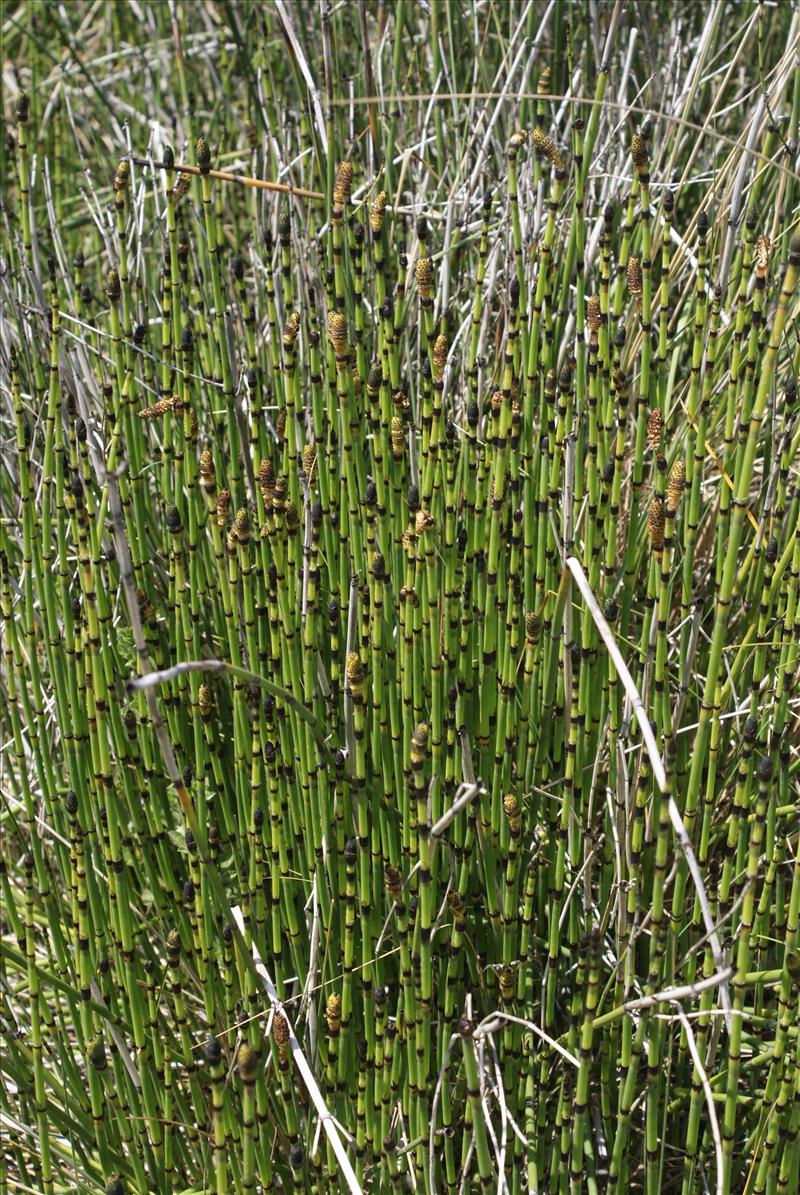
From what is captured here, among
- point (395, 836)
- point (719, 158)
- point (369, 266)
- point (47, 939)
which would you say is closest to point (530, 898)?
point (395, 836)

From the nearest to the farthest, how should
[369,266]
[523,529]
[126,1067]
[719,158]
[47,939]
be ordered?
[126,1067] < [523,529] < [47,939] < [369,266] < [719,158]

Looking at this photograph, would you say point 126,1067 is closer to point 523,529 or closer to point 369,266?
→ point 523,529

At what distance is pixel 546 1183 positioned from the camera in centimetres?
163

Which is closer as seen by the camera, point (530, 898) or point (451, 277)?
point (530, 898)

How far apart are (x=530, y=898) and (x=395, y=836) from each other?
191 mm

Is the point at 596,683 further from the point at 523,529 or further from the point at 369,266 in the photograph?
the point at 369,266

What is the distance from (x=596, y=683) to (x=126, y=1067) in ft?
2.55

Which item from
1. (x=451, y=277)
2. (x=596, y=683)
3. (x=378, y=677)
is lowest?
(x=596, y=683)

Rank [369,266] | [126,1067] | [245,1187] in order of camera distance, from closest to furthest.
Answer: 1. [245,1187]
2. [126,1067]
3. [369,266]

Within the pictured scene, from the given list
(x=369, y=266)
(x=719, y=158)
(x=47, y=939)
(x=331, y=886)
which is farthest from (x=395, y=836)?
(x=719, y=158)

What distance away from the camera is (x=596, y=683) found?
1.71 meters

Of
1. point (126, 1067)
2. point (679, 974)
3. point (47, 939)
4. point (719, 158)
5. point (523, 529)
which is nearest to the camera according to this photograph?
point (126, 1067)

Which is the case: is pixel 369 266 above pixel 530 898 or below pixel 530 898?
above

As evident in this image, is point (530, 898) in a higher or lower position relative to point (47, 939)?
higher
